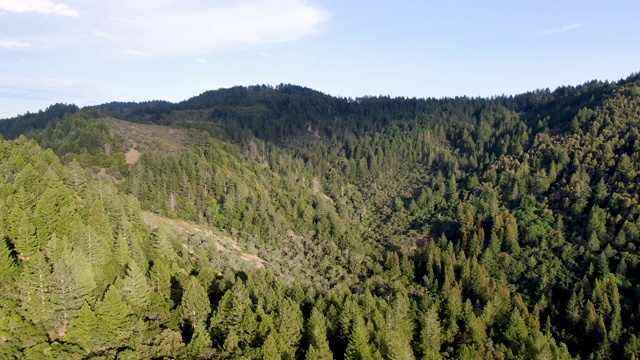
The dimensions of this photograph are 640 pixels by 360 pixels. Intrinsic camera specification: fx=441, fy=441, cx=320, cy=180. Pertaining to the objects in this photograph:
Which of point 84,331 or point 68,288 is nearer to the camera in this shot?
point 84,331

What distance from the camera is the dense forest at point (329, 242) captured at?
129ft

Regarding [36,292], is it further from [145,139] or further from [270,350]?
[145,139]

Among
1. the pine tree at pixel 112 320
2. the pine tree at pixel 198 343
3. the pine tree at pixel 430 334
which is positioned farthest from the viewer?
the pine tree at pixel 430 334

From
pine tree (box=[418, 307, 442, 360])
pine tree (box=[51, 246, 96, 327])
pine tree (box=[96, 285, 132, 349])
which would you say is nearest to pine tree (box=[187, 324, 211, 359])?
pine tree (box=[96, 285, 132, 349])

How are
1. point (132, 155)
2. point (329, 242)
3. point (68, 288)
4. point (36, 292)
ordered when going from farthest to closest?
point (132, 155), point (329, 242), point (68, 288), point (36, 292)

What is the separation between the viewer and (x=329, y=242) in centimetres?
11244

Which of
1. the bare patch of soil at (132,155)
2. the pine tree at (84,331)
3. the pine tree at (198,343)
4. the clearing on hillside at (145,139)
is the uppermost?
the clearing on hillside at (145,139)

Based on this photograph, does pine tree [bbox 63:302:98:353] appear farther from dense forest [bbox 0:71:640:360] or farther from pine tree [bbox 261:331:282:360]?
pine tree [bbox 261:331:282:360]

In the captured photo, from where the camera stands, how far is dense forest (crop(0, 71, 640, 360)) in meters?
39.3

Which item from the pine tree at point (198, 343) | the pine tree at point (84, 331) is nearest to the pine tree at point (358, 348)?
the pine tree at point (198, 343)

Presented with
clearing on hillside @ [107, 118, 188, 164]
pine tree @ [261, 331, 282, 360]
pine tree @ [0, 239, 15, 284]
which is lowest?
pine tree @ [261, 331, 282, 360]

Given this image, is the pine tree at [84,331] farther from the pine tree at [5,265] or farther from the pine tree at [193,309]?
the pine tree at [193,309]

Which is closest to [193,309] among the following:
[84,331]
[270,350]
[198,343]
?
[198,343]

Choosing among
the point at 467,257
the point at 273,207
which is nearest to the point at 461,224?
the point at 467,257
